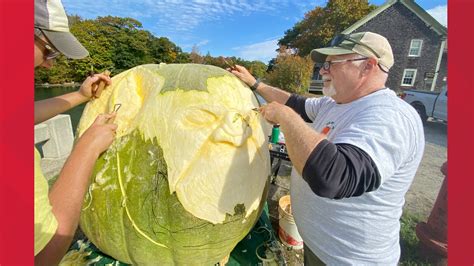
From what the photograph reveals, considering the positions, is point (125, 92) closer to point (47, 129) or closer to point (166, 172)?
point (166, 172)

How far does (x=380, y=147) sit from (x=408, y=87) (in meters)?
24.4

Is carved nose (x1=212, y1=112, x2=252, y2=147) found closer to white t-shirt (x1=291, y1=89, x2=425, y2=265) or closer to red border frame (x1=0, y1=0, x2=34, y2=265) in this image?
white t-shirt (x1=291, y1=89, x2=425, y2=265)

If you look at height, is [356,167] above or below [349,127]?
below

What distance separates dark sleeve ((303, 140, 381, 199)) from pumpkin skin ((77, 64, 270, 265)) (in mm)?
385

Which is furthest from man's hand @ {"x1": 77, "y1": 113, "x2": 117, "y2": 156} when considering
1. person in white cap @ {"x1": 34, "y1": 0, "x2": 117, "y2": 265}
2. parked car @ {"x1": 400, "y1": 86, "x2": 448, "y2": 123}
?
parked car @ {"x1": 400, "y1": 86, "x2": 448, "y2": 123}

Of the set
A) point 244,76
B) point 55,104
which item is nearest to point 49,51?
point 55,104

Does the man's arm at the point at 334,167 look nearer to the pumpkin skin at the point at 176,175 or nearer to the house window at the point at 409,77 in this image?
the pumpkin skin at the point at 176,175

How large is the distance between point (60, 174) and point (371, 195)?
1.64m

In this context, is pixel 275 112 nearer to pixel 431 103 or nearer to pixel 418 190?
pixel 418 190

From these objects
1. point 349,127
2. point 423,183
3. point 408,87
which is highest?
point 408,87

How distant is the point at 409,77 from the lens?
20.7 metres

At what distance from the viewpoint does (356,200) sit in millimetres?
1442

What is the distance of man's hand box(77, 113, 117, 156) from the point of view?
3.99ft

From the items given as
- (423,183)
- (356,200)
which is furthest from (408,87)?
(356,200)
